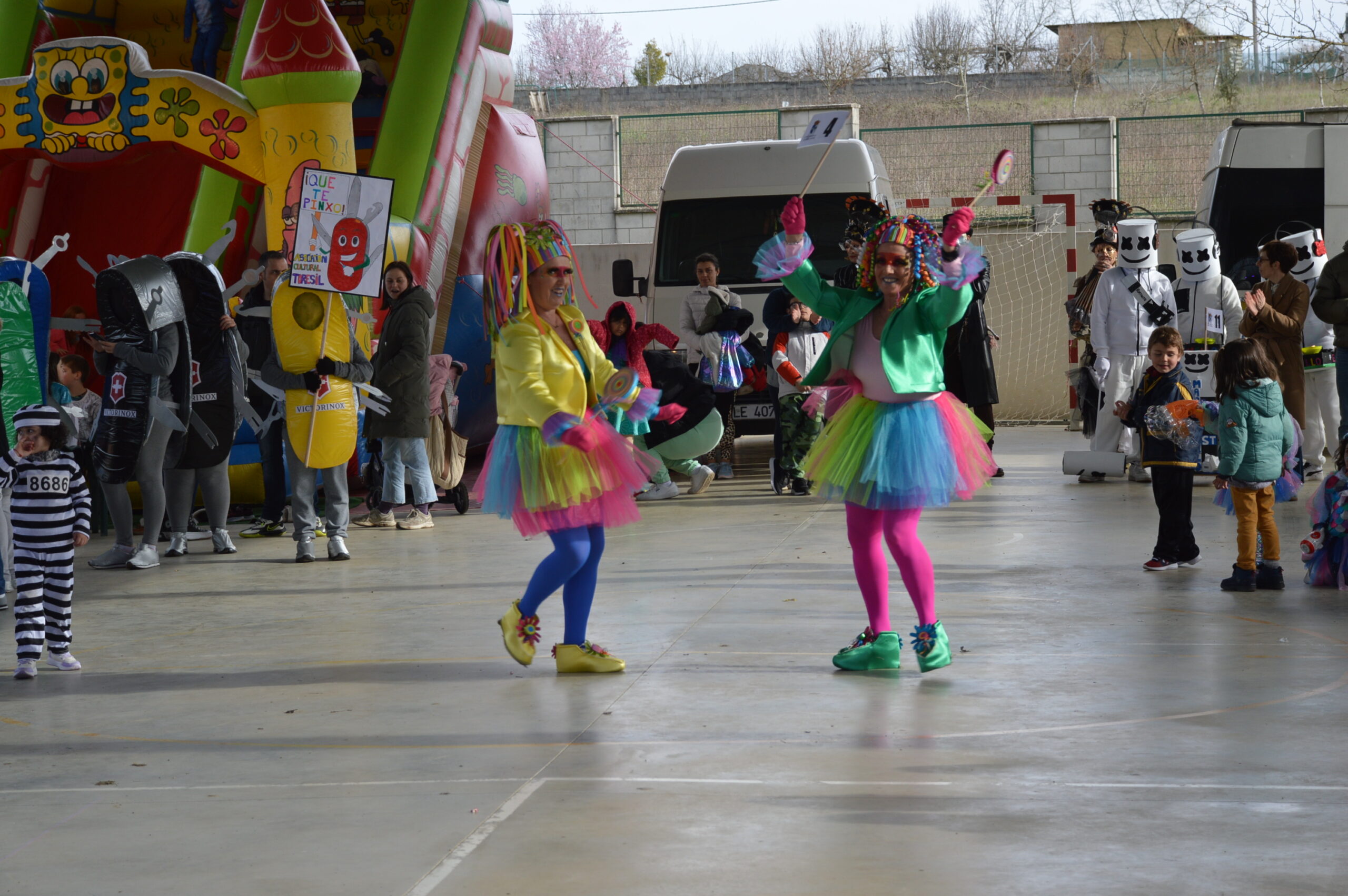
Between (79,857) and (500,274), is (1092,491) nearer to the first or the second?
(500,274)

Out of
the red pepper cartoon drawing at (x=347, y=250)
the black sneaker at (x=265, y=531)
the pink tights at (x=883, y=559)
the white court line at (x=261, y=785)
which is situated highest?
the red pepper cartoon drawing at (x=347, y=250)

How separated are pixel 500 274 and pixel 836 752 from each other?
244 centimetres

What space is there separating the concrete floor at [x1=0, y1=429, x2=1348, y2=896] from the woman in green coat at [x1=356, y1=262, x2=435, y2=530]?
227 cm

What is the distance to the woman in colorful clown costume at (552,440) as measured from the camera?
597 cm

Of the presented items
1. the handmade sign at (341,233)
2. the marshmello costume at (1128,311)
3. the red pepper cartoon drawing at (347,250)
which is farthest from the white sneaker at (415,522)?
the marshmello costume at (1128,311)

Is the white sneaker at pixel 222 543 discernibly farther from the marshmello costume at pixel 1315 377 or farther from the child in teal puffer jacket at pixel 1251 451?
the marshmello costume at pixel 1315 377

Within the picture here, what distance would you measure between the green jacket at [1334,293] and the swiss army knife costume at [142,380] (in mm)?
7873

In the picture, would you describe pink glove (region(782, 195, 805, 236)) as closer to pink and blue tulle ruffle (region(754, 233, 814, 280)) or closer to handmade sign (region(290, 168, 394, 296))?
pink and blue tulle ruffle (region(754, 233, 814, 280))

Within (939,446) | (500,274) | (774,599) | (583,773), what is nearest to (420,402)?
(774,599)

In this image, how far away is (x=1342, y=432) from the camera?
1138cm

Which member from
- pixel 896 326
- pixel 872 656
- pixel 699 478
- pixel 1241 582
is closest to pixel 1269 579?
pixel 1241 582

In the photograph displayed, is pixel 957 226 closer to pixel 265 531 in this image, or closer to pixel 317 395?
pixel 317 395

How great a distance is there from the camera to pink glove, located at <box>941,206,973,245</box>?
6.06m

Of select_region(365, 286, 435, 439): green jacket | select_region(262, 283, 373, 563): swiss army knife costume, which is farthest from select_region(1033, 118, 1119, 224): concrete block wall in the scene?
select_region(262, 283, 373, 563): swiss army knife costume
